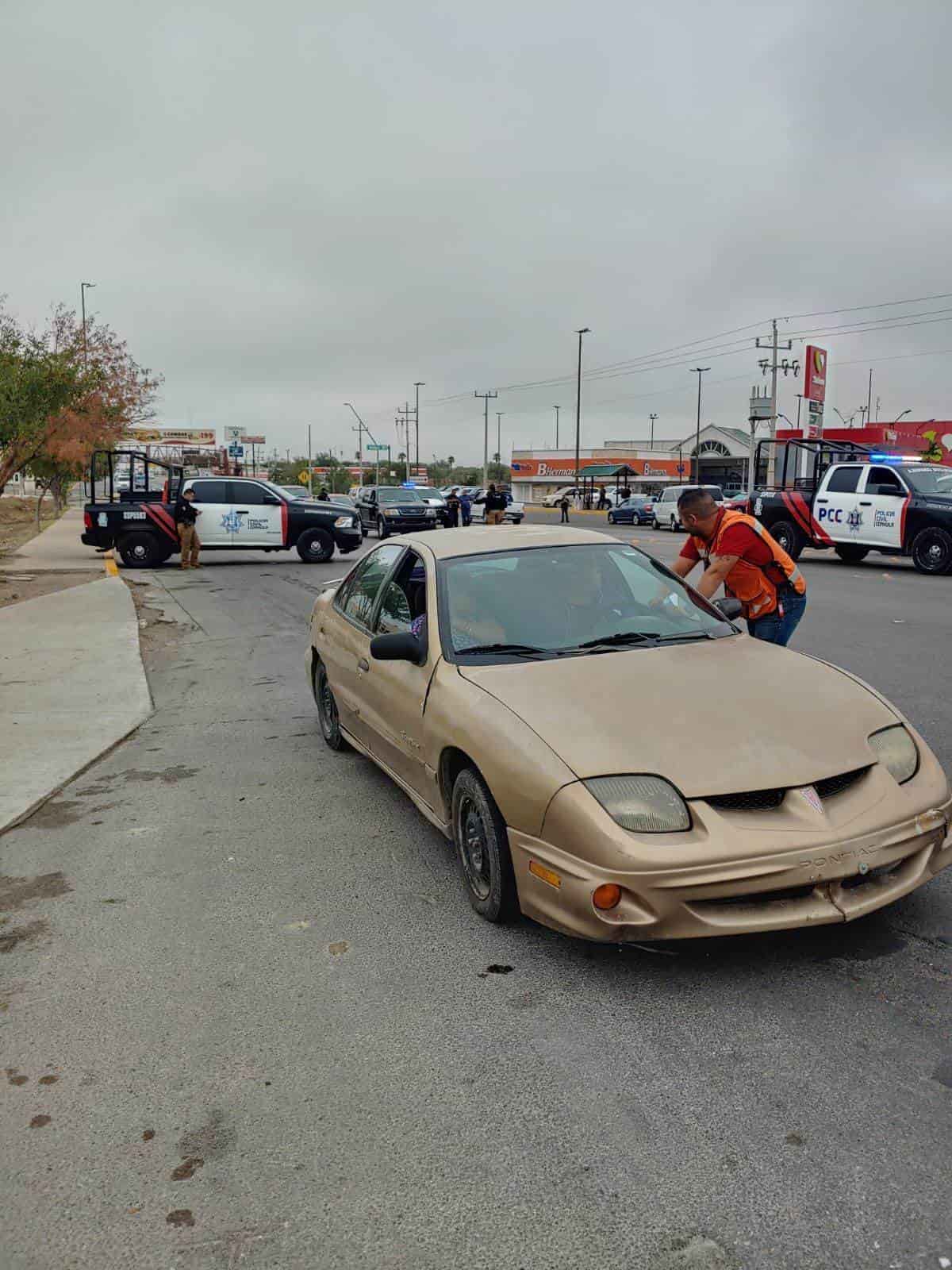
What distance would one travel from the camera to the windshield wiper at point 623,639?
4422mm

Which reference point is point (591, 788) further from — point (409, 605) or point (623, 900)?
point (409, 605)

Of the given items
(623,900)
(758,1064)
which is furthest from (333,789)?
(758,1064)

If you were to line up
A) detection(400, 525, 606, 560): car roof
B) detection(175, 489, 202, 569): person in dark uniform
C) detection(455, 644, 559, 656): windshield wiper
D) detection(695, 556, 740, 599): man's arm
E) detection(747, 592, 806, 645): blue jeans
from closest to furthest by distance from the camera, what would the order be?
detection(455, 644, 559, 656): windshield wiper → detection(400, 525, 606, 560): car roof → detection(695, 556, 740, 599): man's arm → detection(747, 592, 806, 645): blue jeans → detection(175, 489, 202, 569): person in dark uniform

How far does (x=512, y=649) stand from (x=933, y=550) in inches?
620

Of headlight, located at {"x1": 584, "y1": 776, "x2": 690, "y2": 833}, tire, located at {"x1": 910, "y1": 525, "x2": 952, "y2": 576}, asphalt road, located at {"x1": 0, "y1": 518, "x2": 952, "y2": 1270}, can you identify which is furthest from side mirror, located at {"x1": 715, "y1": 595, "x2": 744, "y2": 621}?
tire, located at {"x1": 910, "y1": 525, "x2": 952, "y2": 576}

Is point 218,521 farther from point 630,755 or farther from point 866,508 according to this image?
point 630,755

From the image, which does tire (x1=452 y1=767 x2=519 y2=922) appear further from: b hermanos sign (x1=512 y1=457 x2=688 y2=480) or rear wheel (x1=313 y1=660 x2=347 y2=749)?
b hermanos sign (x1=512 y1=457 x2=688 y2=480)

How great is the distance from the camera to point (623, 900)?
3.19 meters

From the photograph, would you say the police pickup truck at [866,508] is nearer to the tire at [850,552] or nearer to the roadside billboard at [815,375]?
the tire at [850,552]

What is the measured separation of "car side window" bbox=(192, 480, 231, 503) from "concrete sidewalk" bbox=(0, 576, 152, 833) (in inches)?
280

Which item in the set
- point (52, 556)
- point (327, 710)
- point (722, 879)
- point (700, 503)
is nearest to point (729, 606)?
point (700, 503)

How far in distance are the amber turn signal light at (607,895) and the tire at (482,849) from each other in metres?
0.49

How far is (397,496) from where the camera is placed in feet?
105

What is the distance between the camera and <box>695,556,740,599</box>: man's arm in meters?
5.73
